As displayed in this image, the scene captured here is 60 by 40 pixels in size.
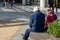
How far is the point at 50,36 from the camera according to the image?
22.1 ft

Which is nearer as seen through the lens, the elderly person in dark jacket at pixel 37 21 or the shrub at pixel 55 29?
the shrub at pixel 55 29

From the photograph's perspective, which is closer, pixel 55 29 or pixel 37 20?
pixel 55 29

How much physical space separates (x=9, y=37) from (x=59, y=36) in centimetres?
474

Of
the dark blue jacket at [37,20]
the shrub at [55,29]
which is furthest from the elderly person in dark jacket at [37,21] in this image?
the shrub at [55,29]

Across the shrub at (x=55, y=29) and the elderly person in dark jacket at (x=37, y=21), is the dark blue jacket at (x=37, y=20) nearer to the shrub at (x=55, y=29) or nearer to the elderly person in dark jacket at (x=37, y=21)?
the elderly person in dark jacket at (x=37, y=21)

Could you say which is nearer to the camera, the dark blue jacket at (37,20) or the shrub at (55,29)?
the shrub at (55,29)

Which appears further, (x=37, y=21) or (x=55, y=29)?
(x=37, y=21)

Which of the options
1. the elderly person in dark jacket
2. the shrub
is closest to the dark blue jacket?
the elderly person in dark jacket

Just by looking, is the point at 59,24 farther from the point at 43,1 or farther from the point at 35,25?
the point at 43,1

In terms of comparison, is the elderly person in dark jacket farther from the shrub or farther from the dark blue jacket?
the shrub

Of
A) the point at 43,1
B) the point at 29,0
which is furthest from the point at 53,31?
the point at 29,0

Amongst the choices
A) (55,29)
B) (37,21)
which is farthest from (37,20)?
(55,29)

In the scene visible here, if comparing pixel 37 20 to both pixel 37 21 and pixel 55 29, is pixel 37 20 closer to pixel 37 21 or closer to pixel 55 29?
pixel 37 21

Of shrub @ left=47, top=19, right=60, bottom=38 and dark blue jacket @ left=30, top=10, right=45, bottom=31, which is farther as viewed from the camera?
dark blue jacket @ left=30, top=10, right=45, bottom=31
